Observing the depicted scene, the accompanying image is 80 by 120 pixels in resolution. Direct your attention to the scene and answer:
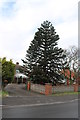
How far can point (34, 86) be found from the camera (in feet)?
102

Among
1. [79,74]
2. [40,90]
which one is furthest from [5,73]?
[79,74]

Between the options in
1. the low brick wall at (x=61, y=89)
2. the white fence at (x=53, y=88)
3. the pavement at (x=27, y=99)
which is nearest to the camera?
the pavement at (x=27, y=99)

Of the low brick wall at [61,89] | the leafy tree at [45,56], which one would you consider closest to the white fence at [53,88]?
the low brick wall at [61,89]

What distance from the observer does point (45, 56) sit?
3409 centimetres

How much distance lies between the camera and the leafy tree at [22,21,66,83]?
109ft

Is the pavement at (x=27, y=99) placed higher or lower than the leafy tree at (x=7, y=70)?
lower

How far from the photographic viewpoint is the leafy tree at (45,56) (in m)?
33.4

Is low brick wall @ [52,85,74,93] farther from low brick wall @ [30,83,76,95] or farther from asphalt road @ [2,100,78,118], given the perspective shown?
asphalt road @ [2,100,78,118]

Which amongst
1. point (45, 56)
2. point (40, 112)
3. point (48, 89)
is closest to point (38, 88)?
point (48, 89)

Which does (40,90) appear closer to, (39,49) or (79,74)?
(39,49)

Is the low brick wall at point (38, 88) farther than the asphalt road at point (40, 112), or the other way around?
the low brick wall at point (38, 88)

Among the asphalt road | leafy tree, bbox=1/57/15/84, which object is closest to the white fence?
leafy tree, bbox=1/57/15/84

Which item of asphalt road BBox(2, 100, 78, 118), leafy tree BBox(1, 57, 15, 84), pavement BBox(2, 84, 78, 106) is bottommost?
pavement BBox(2, 84, 78, 106)

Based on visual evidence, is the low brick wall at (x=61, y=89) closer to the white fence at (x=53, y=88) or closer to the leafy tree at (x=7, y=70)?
the white fence at (x=53, y=88)
